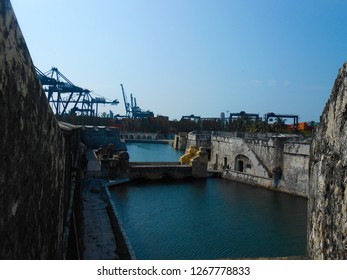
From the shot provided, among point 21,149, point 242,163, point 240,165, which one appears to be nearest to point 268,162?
point 242,163

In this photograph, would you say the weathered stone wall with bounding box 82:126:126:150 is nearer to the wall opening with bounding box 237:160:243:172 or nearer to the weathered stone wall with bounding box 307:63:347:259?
the wall opening with bounding box 237:160:243:172

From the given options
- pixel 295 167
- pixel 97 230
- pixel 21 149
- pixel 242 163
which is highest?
pixel 21 149

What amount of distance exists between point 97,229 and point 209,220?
4.69 metres

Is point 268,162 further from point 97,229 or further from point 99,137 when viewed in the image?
point 99,137

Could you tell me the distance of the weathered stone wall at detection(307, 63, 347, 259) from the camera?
1.86m

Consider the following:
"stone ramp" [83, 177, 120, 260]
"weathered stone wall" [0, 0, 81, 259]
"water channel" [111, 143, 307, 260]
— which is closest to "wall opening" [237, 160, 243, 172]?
"water channel" [111, 143, 307, 260]

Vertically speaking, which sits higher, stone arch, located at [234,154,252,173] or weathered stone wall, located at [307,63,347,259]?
weathered stone wall, located at [307,63,347,259]

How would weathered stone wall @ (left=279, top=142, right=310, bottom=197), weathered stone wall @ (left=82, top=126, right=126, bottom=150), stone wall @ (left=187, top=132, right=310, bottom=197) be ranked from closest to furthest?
weathered stone wall @ (left=279, top=142, right=310, bottom=197), stone wall @ (left=187, top=132, right=310, bottom=197), weathered stone wall @ (left=82, top=126, right=126, bottom=150)

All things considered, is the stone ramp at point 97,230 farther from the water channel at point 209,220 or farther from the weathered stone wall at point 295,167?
the weathered stone wall at point 295,167

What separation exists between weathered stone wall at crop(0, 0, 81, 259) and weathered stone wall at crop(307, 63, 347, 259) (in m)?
1.67

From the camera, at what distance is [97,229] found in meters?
9.15

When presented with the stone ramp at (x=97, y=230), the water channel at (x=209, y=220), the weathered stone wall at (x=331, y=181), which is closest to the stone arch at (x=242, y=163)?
the water channel at (x=209, y=220)
